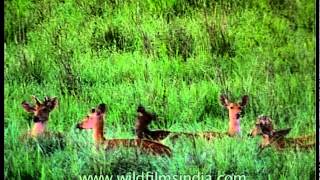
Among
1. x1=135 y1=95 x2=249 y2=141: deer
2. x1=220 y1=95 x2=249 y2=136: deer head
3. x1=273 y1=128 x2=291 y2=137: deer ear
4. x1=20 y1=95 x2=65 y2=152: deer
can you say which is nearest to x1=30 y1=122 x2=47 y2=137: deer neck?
x1=20 y1=95 x2=65 y2=152: deer

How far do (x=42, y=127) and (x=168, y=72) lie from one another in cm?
27

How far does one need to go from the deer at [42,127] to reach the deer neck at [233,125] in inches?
12.9

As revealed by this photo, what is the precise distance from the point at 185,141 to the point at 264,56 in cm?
23

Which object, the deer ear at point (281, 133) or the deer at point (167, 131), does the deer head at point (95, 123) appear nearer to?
the deer at point (167, 131)

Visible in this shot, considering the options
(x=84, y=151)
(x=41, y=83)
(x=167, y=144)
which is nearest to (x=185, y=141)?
(x=167, y=144)

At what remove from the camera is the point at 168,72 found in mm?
1152

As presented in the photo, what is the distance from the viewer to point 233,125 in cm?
115

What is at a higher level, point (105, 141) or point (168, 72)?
point (168, 72)

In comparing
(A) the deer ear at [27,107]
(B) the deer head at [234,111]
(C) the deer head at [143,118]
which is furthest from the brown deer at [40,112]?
(B) the deer head at [234,111]

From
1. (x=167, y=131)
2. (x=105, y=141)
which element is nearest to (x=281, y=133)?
(x=167, y=131)

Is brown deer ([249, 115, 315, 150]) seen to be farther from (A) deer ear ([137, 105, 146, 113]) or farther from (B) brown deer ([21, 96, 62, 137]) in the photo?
(B) brown deer ([21, 96, 62, 137])

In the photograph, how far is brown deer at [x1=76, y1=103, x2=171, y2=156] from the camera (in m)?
1.13

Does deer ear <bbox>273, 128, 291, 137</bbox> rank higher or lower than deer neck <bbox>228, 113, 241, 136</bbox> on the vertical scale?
lower

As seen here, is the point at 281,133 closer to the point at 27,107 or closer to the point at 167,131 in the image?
the point at 167,131
